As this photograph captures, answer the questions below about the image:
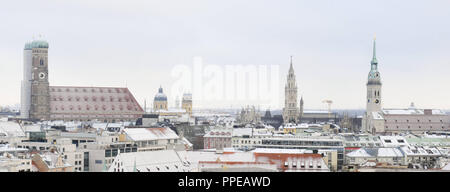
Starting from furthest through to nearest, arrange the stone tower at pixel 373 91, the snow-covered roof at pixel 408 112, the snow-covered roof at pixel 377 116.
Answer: the stone tower at pixel 373 91
the snow-covered roof at pixel 408 112
the snow-covered roof at pixel 377 116

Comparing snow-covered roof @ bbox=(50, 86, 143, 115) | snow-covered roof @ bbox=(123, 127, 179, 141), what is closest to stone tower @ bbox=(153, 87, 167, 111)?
snow-covered roof @ bbox=(50, 86, 143, 115)

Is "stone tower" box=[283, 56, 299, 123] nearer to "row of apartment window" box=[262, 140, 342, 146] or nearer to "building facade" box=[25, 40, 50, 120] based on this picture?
"building facade" box=[25, 40, 50, 120]

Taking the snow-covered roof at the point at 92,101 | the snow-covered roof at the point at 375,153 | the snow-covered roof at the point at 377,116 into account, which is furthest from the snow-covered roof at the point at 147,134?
the snow-covered roof at the point at 92,101

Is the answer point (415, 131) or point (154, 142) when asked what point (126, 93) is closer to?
point (415, 131)

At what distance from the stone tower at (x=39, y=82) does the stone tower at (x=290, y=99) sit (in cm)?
2022

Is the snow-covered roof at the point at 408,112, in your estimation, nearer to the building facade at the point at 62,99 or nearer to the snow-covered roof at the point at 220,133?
the building facade at the point at 62,99

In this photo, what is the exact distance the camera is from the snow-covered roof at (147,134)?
92.8 ft

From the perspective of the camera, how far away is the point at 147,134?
1150 inches

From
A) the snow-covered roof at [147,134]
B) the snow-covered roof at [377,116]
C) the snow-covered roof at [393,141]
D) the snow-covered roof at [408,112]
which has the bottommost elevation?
the snow-covered roof at [393,141]

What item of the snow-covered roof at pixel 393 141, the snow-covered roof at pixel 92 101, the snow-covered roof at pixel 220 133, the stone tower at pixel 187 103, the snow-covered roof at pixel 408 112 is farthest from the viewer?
the stone tower at pixel 187 103

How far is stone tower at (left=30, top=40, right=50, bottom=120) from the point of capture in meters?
51.2
